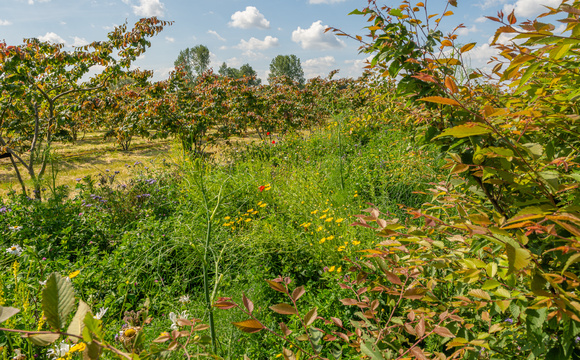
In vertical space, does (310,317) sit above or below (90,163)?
above

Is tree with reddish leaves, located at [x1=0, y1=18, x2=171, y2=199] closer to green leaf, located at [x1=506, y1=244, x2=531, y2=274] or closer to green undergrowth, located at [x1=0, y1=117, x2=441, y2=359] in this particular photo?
green undergrowth, located at [x1=0, y1=117, x2=441, y2=359]

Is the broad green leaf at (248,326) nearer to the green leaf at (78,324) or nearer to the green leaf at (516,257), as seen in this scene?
the green leaf at (78,324)

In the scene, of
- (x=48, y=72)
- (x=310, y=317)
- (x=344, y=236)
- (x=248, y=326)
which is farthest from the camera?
(x=48, y=72)

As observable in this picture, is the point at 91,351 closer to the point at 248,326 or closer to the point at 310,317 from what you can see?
the point at 248,326

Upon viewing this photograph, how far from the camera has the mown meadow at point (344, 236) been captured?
0.71 m

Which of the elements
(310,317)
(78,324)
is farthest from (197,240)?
(78,324)

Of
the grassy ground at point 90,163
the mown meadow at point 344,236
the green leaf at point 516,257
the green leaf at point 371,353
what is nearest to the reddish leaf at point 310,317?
the mown meadow at point 344,236

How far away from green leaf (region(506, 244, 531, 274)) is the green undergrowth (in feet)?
2.59

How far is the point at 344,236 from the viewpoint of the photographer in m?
2.50

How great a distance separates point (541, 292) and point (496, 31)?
63 centimetres

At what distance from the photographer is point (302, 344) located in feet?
5.58

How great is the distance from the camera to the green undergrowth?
2006mm

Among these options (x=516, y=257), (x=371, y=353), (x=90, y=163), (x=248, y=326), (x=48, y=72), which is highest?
(x=48, y=72)

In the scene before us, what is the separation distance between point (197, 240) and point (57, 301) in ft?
7.17
